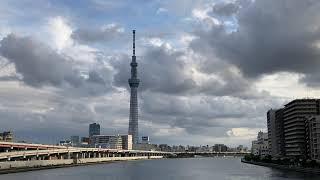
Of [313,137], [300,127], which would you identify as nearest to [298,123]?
[300,127]

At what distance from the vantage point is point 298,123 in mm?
182000

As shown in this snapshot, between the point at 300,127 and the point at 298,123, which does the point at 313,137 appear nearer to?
the point at 300,127

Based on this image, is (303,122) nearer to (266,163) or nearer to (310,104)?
(310,104)

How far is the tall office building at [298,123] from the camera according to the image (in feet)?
592

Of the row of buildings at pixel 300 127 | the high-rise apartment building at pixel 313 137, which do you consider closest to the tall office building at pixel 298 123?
the row of buildings at pixel 300 127

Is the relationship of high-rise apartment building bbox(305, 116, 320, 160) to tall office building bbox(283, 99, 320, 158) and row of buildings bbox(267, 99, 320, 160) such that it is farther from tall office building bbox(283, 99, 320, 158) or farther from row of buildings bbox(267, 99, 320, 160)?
tall office building bbox(283, 99, 320, 158)

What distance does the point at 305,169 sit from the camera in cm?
13325

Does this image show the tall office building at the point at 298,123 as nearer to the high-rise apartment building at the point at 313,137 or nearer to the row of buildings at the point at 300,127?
the row of buildings at the point at 300,127

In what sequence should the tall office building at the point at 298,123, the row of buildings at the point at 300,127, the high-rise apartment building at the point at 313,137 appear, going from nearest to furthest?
the high-rise apartment building at the point at 313,137 < the row of buildings at the point at 300,127 < the tall office building at the point at 298,123

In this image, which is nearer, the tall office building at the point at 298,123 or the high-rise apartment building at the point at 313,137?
the high-rise apartment building at the point at 313,137

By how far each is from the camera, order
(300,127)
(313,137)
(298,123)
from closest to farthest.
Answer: (313,137), (300,127), (298,123)

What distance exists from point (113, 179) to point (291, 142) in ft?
339

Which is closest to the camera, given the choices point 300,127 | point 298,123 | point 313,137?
point 313,137

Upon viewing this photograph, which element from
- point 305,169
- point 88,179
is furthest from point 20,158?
point 305,169
